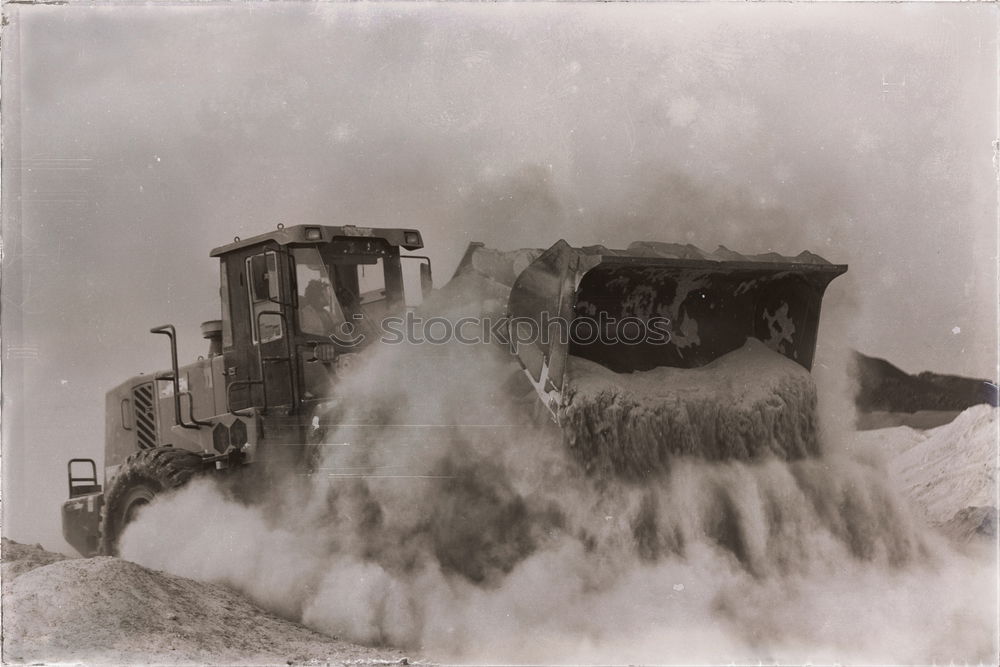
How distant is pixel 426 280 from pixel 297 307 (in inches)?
55.9

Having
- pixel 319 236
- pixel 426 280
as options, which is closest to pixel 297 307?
pixel 319 236

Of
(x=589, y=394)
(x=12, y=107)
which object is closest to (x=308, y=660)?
(x=589, y=394)

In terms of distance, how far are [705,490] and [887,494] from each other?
5.86 ft

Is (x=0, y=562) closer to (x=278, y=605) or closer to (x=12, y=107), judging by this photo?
(x=278, y=605)

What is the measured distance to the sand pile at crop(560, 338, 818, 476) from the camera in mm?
7680

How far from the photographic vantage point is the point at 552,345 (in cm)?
769

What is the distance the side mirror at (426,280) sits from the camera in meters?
9.53

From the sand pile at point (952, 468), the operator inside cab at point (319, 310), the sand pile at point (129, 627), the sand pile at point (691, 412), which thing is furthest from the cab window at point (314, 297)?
the sand pile at point (952, 468)

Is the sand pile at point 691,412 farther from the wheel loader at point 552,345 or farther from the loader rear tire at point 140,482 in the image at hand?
the loader rear tire at point 140,482

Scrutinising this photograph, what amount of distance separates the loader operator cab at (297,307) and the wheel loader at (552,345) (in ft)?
0.05

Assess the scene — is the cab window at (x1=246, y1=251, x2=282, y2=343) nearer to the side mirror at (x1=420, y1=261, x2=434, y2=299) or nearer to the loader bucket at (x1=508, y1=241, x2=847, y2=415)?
the side mirror at (x1=420, y1=261, x2=434, y2=299)

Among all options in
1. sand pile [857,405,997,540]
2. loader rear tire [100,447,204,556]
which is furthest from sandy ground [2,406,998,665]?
sand pile [857,405,997,540]

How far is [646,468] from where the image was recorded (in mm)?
7785

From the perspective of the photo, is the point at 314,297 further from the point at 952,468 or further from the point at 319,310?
the point at 952,468
